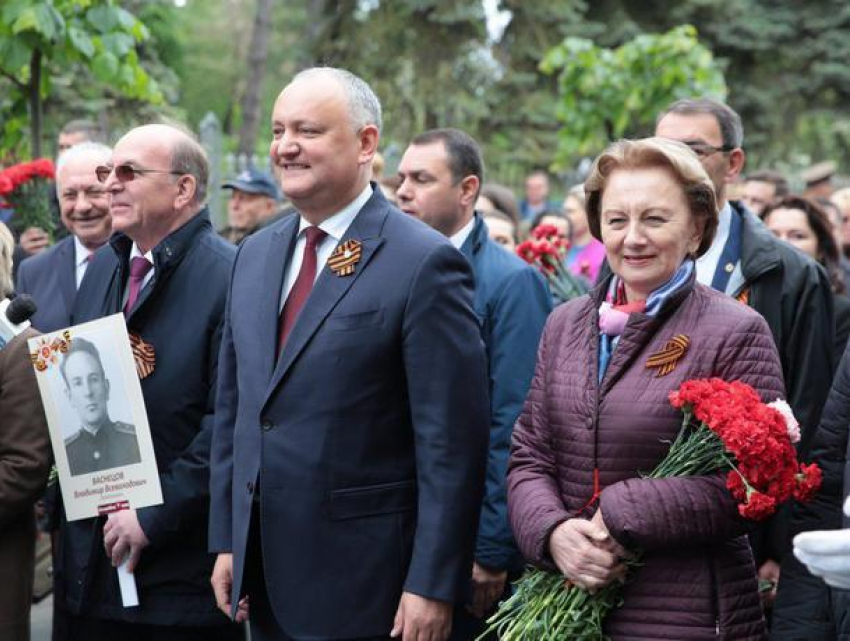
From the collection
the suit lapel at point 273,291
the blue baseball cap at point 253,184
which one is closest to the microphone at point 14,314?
the suit lapel at point 273,291

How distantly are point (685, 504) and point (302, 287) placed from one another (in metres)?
1.35

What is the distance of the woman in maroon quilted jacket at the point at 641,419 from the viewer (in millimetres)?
3627

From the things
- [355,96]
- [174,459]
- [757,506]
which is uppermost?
[355,96]

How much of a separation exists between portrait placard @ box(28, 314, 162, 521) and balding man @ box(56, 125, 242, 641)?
Answer: 0.12m

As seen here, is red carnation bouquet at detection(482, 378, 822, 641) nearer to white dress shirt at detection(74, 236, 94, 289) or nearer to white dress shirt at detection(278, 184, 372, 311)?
white dress shirt at detection(278, 184, 372, 311)

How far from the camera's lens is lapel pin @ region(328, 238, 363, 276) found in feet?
13.5

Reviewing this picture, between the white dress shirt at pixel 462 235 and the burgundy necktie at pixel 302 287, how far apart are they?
153 centimetres

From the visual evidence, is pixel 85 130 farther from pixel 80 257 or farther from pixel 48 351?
pixel 48 351

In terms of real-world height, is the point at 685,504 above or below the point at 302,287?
below

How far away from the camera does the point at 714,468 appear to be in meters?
3.68

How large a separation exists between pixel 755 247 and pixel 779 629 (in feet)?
5.01

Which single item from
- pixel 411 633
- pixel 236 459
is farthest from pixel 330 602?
pixel 236 459

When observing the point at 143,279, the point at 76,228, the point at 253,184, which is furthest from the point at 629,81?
the point at 143,279

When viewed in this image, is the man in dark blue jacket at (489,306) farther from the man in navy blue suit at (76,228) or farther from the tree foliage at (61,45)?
the tree foliage at (61,45)
